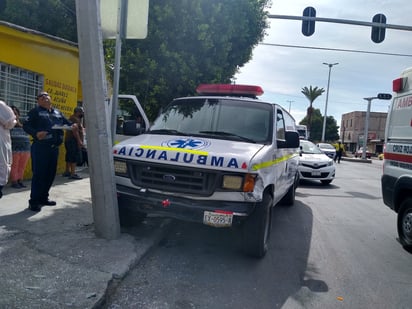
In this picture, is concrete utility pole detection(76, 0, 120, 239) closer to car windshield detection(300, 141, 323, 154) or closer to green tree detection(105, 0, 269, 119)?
green tree detection(105, 0, 269, 119)

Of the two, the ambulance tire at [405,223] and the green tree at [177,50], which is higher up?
the green tree at [177,50]

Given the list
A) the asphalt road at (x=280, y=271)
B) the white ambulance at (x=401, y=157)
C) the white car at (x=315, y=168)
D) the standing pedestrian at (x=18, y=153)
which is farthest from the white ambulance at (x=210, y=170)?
the white car at (x=315, y=168)

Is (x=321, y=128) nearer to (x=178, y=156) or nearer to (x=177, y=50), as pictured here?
(x=177, y=50)

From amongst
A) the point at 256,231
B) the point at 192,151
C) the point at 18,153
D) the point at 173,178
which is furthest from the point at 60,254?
the point at 18,153

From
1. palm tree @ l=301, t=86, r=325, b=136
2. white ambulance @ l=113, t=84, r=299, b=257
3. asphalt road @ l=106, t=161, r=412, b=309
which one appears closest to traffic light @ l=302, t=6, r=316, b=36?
asphalt road @ l=106, t=161, r=412, b=309

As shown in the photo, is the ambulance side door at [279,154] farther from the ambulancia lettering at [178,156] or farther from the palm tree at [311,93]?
the palm tree at [311,93]

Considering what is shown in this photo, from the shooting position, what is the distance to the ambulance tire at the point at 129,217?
519 centimetres

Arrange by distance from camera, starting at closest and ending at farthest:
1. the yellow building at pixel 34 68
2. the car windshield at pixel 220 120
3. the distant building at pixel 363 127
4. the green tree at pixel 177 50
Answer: the car windshield at pixel 220 120 → the yellow building at pixel 34 68 → the green tree at pixel 177 50 → the distant building at pixel 363 127

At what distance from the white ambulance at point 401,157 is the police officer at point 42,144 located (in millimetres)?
A: 5220

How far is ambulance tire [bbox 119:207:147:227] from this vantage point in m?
5.19

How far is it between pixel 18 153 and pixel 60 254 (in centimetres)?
384

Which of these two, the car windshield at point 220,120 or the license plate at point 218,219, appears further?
the car windshield at point 220,120

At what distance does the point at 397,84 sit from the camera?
6172mm

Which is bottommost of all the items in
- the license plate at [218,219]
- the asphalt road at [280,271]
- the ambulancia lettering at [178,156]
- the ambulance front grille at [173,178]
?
the asphalt road at [280,271]
